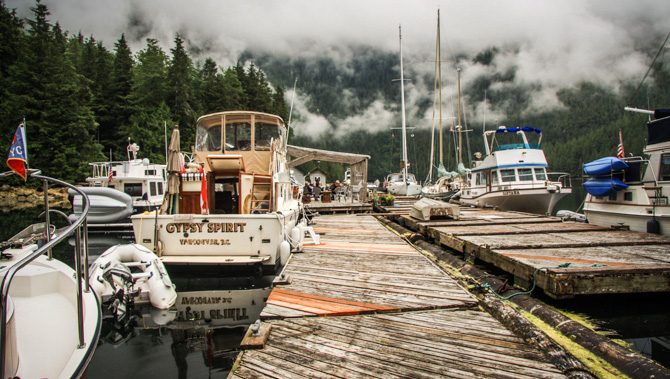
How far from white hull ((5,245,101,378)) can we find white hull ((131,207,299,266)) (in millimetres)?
3775

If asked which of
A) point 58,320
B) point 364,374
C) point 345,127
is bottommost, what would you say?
point 364,374

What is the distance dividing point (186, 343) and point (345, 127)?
534 feet

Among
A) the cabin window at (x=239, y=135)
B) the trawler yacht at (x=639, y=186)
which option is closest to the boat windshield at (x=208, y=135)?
the cabin window at (x=239, y=135)

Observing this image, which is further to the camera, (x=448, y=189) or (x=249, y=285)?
(x=448, y=189)

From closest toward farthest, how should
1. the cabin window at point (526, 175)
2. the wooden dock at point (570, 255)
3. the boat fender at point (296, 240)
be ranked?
the wooden dock at point (570, 255), the boat fender at point (296, 240), the cabin window at point (526, 175)

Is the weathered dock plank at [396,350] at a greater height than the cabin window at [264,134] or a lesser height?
lesser

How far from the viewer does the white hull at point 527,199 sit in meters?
18.2

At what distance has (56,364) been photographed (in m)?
2.66

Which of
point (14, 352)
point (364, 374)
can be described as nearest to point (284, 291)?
point (364, 374)

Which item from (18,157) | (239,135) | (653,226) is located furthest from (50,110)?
(653,226)

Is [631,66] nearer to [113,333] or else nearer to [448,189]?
[448,189]

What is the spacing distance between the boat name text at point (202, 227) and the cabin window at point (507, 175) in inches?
677

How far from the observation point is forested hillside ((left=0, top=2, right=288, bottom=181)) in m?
33.6

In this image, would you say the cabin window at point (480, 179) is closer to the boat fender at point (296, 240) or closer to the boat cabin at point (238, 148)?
the boat cabin at point (238, 148)
